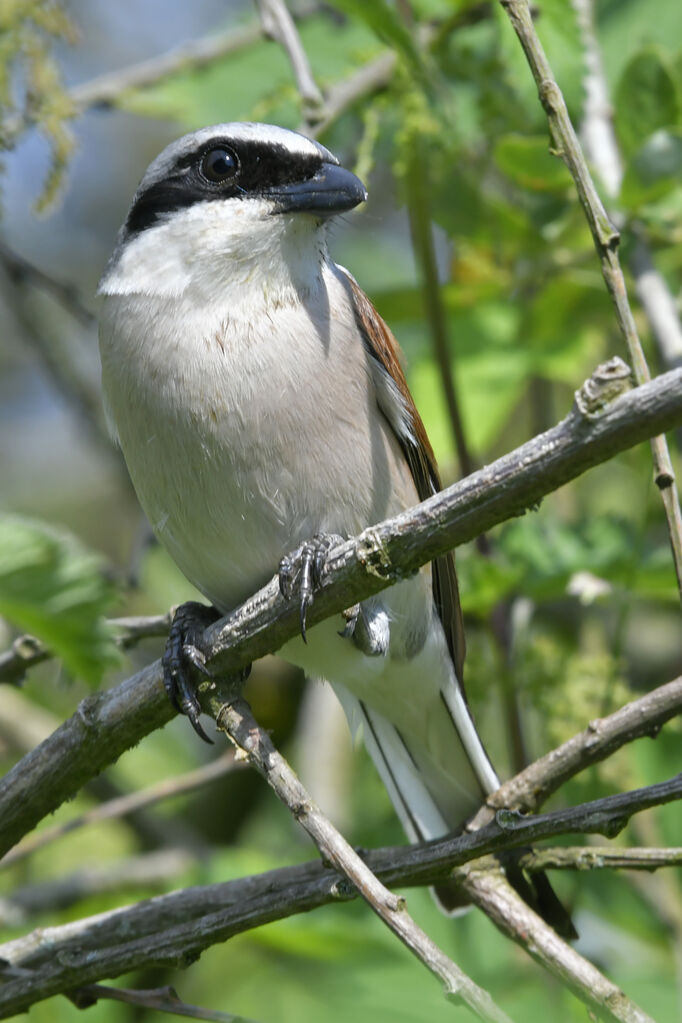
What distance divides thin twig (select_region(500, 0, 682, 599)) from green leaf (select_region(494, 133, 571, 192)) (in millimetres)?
1022

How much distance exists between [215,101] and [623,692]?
248 cm

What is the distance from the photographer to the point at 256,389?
2721 mm

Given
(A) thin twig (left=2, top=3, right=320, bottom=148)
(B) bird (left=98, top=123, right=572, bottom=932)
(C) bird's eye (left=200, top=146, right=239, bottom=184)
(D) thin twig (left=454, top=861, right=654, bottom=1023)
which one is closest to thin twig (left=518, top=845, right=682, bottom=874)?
(D) thin twig (left=454, top=861, right=654, bottom=1023)

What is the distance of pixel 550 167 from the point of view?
329 cm

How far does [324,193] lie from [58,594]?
1.12 meters

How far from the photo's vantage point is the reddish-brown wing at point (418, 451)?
3.05 meters

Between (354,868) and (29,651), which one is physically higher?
(29,651)

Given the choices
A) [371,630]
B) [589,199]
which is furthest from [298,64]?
[371,630]

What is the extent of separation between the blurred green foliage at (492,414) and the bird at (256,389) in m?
0.35

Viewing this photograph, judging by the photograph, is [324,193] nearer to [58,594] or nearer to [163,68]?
[58,594]

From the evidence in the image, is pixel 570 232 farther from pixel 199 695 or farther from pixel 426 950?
pixel 426 950

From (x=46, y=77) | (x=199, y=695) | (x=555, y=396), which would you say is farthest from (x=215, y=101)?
(x=199, y=695)

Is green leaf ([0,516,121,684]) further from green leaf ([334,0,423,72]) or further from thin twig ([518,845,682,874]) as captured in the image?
green leaf ([334,0,423,72])

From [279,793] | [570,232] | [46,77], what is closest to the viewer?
[279,793]
